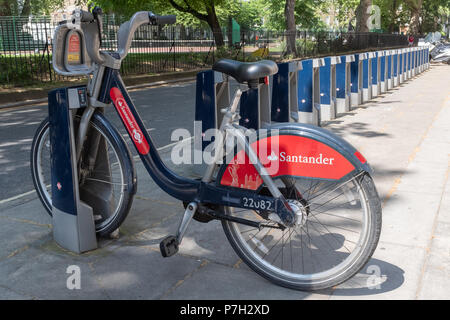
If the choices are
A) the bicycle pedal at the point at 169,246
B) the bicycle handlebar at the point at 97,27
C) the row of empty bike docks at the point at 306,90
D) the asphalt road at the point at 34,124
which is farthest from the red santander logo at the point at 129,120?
the asphalt road at the point at 34,124

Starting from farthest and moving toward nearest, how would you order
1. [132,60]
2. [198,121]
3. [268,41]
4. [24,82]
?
1. [268,41]
2. [132,60]
3. [24,82]
4. [198,121]

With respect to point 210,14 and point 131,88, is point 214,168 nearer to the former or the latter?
point 131,88

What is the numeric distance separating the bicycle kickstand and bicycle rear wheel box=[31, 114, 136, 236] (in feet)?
1.54

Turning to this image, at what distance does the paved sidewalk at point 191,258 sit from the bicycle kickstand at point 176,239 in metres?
0.15

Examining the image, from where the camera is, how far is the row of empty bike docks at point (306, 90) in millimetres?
5023

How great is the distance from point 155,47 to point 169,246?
18.2m

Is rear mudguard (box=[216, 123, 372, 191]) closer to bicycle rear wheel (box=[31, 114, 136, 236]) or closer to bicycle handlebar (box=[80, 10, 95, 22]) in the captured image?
bicycle rear wheel (box=[31, 114, 136, 236])

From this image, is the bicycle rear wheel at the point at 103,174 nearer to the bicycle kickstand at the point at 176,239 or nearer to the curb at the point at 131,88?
the bicycle kickstand at the point at 176,239

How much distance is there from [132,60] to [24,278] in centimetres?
1724

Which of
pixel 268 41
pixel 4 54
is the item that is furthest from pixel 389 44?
pixel 4 54

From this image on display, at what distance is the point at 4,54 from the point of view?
15695 millimetres

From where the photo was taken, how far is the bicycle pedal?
10.2 feet

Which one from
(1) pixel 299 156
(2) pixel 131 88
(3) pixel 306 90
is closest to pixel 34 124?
(3) pixel 306 90
